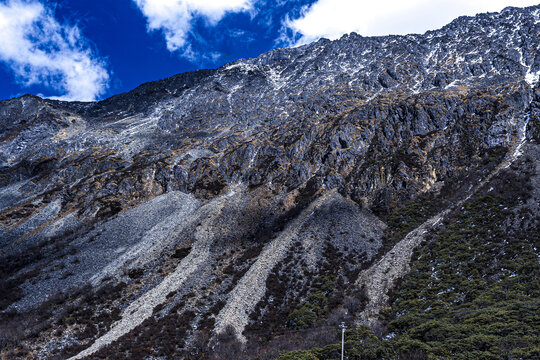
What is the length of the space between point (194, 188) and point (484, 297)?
68510 mm

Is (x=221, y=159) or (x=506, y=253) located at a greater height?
(x=221, y=159)

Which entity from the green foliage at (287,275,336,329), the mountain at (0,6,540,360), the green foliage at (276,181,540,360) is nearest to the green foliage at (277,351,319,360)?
the mountain at (0,6,540,360)

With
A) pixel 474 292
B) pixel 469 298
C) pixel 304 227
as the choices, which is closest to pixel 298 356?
pixel 469 298

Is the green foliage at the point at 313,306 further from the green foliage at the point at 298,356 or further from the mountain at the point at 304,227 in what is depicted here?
the green foliage at the point at 298,356

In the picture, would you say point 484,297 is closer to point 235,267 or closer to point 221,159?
point 235,267

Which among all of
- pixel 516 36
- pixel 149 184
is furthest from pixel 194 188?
pixel 516 36

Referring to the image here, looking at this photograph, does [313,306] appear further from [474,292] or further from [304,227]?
[304,227]

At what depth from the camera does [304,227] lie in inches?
2272

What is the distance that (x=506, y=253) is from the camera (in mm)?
35781

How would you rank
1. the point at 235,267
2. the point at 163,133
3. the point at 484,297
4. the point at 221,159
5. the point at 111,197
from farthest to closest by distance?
the point at 163,133 < the point at 221,159 < the point at 111,197 < the point at 235,267 < the point at 484,297

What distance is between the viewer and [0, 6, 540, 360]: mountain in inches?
1278

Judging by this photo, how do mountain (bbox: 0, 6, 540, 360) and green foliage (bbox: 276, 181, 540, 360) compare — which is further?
mountain (bbox: 0, 6, 540, 360)

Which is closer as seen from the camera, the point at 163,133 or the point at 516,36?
the point at 516,36

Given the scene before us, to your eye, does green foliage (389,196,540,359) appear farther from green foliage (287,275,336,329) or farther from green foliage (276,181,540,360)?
green foliage (287,275,336,329)
